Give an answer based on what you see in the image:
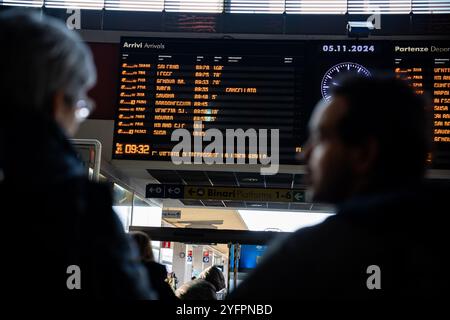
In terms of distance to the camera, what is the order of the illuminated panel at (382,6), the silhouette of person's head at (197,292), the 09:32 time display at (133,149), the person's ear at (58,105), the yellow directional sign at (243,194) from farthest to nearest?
1. the yellow directional sign at (243,194)
2. the illuminated panel at (382,6)
3. the 09:32 time display at (133,149)
4. the silhouette of person's head at (197,292)
5. the person's ear at (58,105)

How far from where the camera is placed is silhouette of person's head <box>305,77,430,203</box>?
2.71 ft

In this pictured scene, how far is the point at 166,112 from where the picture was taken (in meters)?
4.19

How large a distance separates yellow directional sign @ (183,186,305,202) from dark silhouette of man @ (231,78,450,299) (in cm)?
396

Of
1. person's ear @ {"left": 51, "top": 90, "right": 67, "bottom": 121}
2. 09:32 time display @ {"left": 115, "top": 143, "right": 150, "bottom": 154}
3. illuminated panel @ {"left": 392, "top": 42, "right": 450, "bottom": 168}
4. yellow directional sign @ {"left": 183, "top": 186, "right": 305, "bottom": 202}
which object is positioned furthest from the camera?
yellow directional sign @ {"left": 183, "top": 186, "right": 305, "bottom": 202}

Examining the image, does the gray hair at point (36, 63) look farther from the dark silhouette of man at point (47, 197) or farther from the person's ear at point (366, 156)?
the person's ear at point (366, 156)

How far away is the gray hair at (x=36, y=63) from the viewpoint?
0.81 metres

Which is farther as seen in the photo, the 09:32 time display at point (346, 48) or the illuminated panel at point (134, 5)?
the illuminated panel at point (134, 5)

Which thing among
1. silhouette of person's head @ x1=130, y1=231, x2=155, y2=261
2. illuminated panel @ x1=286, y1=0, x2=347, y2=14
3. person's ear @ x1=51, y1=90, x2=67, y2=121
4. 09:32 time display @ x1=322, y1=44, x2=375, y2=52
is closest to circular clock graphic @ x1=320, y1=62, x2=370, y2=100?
09:32 time display @ x1=322, y1=44, x2=375, y2=52

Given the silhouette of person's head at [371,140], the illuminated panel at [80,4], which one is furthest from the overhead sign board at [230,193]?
the silhouette of person's head at [371,140]

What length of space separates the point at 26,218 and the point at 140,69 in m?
3.67

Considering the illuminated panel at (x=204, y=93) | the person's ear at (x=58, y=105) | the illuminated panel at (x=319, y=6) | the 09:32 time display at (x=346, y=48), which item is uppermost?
the illuminated panel at (x=319, y=6)

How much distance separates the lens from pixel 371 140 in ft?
2.71

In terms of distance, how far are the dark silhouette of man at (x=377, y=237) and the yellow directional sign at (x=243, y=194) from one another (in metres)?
3.96

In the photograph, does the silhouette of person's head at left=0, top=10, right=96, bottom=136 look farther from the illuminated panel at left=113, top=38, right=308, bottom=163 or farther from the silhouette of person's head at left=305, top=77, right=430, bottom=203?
the illuminated panel at left=113, top=38, right=308, bottom=163
